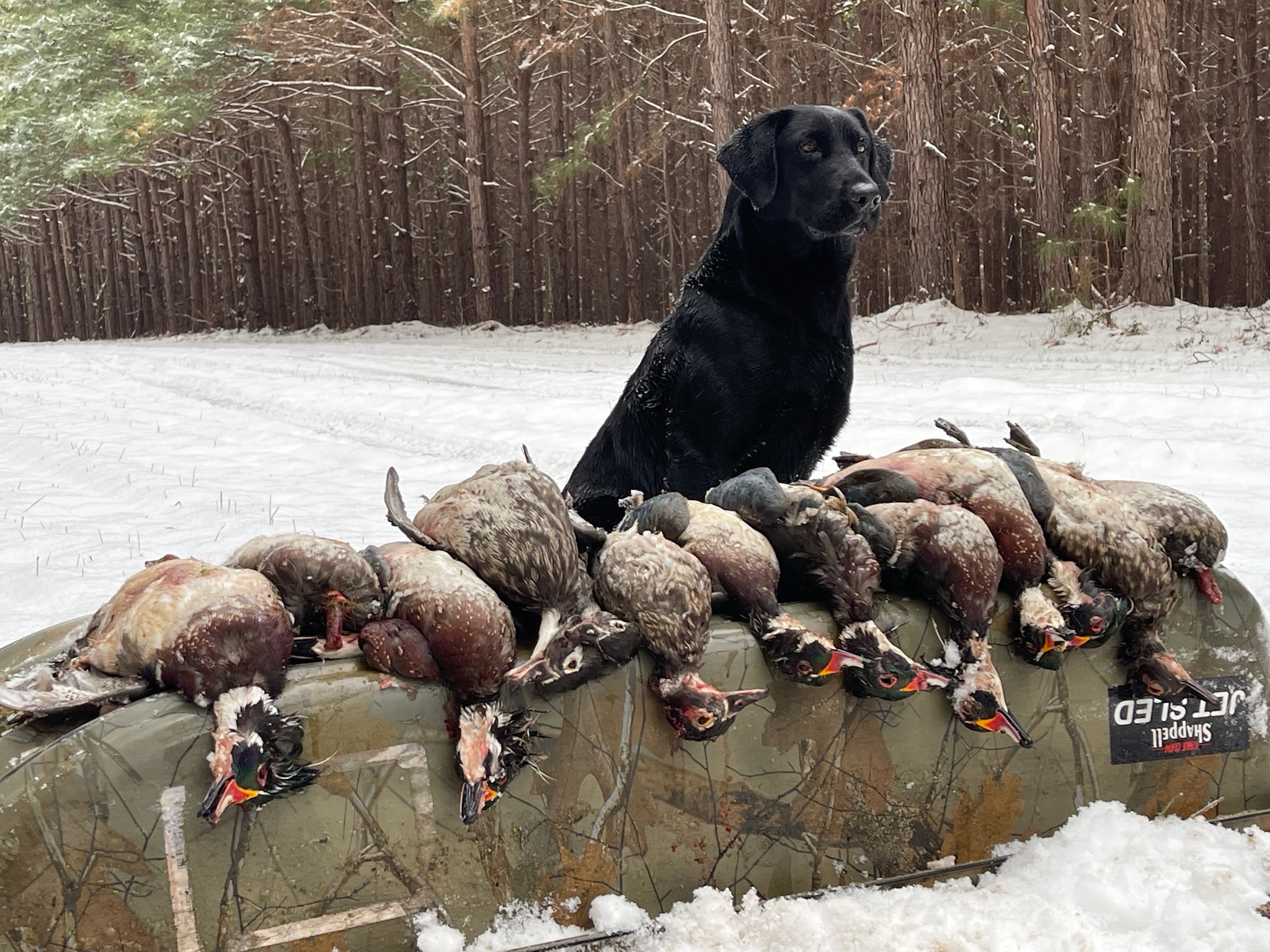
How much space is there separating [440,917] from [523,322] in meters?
19.2

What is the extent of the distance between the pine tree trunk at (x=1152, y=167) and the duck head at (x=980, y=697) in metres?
10.9

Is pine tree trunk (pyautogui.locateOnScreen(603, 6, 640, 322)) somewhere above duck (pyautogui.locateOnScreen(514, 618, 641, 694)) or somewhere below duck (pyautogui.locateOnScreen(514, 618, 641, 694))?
above

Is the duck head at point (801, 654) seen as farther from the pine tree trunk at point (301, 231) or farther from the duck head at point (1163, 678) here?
the pine tree trunk at point (301, 231)

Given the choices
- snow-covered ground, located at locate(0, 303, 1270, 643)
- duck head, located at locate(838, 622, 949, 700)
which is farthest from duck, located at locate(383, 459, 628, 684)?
snow-covered ground, located at locate(0, 303, 1270, 643)

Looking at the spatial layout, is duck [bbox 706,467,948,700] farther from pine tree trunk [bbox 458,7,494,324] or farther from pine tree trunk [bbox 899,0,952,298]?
pine tree trunk [bbox 458,7,494,324]

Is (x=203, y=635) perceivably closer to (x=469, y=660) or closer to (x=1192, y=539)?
(x=469, y=660)

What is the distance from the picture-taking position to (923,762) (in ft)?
6.08

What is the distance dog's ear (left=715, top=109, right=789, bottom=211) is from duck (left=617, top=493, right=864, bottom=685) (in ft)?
4.79

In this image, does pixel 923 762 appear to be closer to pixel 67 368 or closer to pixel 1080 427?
pixel 1080 427

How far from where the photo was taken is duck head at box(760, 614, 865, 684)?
169 cm

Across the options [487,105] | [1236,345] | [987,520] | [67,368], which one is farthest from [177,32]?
[987,520]

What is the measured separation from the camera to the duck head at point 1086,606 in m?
1.85

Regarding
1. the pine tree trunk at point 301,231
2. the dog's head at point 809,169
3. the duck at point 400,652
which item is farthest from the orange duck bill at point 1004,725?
the pine tree trunk at point 301,231

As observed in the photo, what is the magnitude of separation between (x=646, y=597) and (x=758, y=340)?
1.40 m
